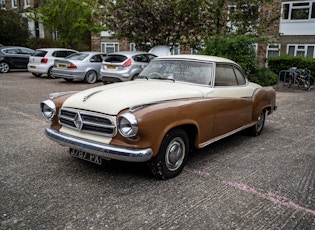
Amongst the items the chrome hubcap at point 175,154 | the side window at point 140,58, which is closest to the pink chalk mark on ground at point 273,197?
the chrome hubcap at point 175,154

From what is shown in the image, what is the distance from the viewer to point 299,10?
19.5 metres

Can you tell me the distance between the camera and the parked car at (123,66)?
38.2ft

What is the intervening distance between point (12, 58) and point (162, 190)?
16540 millimetres

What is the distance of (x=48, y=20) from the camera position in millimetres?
21906

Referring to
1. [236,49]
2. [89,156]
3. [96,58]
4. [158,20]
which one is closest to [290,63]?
[236,49]

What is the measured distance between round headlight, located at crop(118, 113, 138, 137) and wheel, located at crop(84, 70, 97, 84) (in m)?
10.9

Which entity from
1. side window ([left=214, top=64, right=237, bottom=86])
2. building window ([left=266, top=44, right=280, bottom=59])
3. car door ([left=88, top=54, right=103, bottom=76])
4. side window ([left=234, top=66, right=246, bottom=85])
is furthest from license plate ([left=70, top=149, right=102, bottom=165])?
building window ([left=266, top=44, right=280, bottom=59])

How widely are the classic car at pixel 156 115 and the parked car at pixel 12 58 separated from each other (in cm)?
1462

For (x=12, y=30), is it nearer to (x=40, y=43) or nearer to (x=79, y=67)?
(x=40, y=43)

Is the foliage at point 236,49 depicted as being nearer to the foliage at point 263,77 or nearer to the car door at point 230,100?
the foliage at point 263,77

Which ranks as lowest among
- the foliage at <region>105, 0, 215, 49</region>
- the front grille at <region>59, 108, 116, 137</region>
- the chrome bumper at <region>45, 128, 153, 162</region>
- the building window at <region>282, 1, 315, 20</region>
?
the chrome bumper at <region>45, 128, 153, 162</region>

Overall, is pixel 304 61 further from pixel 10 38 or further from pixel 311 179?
pixel 10 38

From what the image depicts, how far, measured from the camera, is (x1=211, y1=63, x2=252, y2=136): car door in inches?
181

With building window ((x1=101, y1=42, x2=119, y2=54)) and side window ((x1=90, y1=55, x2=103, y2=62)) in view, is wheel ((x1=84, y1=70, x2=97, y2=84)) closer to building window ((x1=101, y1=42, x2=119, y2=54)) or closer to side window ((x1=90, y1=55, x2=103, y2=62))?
side window ((x1=90, y1=55, x2=103, y2=62))
